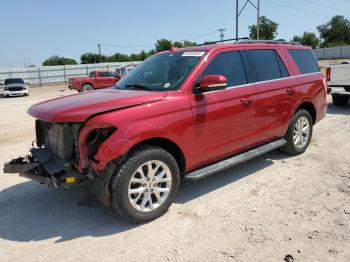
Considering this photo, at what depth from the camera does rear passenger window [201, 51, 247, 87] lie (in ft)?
15.5

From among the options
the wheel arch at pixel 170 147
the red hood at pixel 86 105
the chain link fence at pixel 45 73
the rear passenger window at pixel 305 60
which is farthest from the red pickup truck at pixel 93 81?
the wheel arch at pixel 170 147

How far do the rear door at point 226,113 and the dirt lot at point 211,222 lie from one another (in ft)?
1.98

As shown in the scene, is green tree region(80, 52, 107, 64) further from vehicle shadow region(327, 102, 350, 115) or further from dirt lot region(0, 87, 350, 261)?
dirt lot region(0, 87, 350, 261)

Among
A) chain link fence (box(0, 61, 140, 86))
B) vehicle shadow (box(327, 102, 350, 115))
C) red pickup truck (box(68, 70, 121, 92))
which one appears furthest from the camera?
chain link fence (box(0, 61, 140, 86))

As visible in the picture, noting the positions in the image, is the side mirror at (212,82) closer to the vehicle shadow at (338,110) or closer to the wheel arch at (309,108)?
the wheel arch at (309,108)

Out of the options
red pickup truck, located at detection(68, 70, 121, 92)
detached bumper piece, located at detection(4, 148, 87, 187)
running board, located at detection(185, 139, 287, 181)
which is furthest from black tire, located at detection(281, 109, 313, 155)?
red pickup truck, located at detection(68, 70, 121, 92)

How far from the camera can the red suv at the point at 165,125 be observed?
148 inches

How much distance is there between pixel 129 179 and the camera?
380 cm

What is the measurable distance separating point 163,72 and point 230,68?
92 centimetres

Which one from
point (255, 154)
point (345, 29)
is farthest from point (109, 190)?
point (345, 29)

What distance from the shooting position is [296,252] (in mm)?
3352

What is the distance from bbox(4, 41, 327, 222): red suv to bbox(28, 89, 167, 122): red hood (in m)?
0.01

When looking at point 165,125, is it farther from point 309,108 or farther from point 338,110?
point 338,110

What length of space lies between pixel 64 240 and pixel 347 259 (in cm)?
275
